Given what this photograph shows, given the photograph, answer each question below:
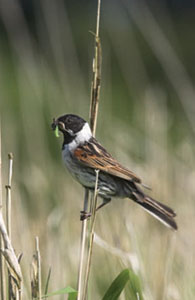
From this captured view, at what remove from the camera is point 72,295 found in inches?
97.7

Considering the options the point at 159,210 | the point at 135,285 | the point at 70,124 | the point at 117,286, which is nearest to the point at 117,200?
the point at 159,210

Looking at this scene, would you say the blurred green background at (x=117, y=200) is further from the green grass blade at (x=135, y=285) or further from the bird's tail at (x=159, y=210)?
the green grass blade at (x=135, y=285)

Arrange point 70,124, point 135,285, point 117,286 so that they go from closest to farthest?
1. point 117,286
2. point 135,285
3. point 70,124

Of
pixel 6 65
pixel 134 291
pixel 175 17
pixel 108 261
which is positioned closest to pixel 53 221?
pixel 108 261

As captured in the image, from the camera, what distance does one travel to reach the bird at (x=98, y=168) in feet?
10.4

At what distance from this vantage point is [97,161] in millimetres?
3219

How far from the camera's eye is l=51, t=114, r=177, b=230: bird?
3160 millimetres

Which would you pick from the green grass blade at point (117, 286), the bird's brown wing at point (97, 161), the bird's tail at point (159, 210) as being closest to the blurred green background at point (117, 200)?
the bird's tail at point (159, 210)

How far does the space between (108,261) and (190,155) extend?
1.23 m

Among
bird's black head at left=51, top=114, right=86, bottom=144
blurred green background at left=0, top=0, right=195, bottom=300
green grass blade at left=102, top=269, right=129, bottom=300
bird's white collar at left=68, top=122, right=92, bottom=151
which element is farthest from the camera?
blurred green background at left=0, top=0, right=195, bottom=300

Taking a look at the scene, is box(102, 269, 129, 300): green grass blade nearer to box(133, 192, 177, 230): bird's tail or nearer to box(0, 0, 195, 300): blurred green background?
box(0, 0, 195, 300): blurred green background

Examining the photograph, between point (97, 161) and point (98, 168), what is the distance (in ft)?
0.11

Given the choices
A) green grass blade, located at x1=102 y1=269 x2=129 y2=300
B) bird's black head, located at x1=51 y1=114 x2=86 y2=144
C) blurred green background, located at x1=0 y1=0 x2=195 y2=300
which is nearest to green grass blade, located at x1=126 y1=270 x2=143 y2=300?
green grass blade, located at x1=102 y1=269 x2=129 y2=300

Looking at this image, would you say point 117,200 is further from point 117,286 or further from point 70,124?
point 117,286
